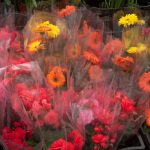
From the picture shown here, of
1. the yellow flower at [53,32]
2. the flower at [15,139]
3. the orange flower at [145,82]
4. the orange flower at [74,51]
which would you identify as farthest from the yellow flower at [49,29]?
the flower at [15,139]

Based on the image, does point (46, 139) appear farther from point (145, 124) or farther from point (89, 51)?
point (89, 51)

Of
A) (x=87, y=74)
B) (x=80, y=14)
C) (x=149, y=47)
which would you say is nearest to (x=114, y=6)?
(x=80, y=14)

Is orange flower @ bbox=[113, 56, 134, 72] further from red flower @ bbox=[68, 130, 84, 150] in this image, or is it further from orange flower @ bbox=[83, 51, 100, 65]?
red flower @ bbox=[68, 130, 84, 150]

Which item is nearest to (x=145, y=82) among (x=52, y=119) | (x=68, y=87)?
(x=68, y=87)

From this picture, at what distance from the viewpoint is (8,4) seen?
201 centimetres

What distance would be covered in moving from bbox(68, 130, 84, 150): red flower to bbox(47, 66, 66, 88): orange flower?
223 mm

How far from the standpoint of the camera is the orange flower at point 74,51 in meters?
1.51

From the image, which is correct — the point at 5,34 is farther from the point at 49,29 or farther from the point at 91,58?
the point at 91,58

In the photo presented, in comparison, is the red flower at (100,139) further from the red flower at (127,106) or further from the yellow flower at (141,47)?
the yellow flower at (141,47)

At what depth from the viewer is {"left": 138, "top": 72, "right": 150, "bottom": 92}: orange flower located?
139 cm

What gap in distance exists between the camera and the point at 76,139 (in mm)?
1165

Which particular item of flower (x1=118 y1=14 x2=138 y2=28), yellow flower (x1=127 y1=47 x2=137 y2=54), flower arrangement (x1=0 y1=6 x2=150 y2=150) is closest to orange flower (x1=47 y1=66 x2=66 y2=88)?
flower arrangement (x1=0 y1=6 x2=150 y2=150)

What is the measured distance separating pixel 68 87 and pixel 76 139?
0.22 m

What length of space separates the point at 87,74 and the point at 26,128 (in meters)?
0.32
